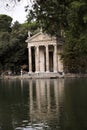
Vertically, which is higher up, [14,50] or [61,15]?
[14,50]

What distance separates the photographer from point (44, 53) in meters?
105

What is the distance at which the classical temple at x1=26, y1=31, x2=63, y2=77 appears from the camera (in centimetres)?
9875

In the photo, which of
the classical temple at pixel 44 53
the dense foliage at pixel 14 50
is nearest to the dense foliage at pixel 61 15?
the classical temple at pixel 44 53

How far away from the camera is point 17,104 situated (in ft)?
105

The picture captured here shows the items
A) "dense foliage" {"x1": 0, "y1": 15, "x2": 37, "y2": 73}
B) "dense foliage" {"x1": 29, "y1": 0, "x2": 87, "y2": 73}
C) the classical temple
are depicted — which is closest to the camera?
"dense foliage" {"x1": 29, "y1": 0, "x2": 87, "y2": 73}

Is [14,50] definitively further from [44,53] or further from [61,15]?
[61,15]

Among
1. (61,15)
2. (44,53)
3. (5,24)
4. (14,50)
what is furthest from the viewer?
(5,24)

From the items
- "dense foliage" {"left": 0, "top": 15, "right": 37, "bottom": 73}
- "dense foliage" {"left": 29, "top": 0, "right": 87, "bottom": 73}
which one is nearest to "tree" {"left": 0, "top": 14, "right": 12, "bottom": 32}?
"dense foliage" {"left": 0, "top": 15, "right": 37, "bottom": 73}

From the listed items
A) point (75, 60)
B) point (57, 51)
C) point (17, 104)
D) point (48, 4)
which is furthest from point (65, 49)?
point (48, 4)

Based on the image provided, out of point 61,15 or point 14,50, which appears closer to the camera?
point 61,15

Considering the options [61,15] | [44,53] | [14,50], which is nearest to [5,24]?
[14,50]

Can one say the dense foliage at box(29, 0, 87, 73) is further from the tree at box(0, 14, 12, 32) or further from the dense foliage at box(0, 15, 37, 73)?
the tree at box(0, 14, 12, 32)

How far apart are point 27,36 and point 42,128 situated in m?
84.5

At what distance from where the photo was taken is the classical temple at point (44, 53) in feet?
324
